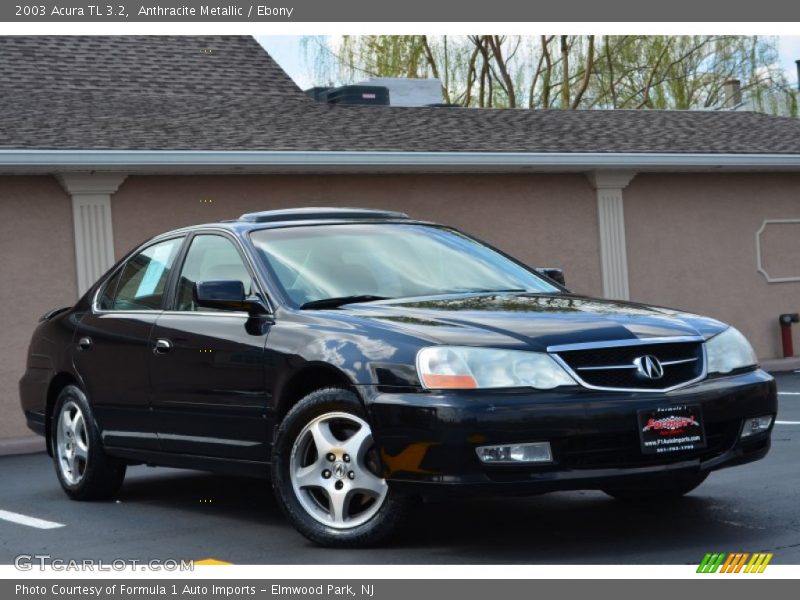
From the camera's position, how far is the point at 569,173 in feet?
57.7

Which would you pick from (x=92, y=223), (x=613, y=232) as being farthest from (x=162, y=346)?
(x=613, y=232)

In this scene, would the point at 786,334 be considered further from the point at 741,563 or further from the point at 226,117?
the point at 741,563

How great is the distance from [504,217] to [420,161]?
179 cm

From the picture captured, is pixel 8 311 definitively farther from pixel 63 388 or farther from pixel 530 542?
pixel 530 542

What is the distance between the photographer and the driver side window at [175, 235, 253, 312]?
7.28 meters

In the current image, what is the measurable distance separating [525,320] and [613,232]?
12.0m

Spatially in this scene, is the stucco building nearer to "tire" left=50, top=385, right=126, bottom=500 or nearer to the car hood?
"tire" left=50, top=385, right=126, bottom=500

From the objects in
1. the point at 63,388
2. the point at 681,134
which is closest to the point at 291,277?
the point at 63,388

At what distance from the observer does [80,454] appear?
8.41m

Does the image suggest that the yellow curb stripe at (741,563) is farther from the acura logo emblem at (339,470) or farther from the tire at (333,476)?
the acura logo emblem at (339,470)

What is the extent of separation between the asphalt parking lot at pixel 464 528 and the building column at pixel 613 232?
904 cm

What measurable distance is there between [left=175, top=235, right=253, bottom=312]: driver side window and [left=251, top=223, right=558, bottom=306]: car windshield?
0.58ft

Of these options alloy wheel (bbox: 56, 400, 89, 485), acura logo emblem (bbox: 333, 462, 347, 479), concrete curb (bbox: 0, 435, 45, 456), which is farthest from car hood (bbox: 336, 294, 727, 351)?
concrete curb (bbox: 0, 435, 45, 456)

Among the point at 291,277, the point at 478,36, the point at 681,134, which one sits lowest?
the point at 291,277
